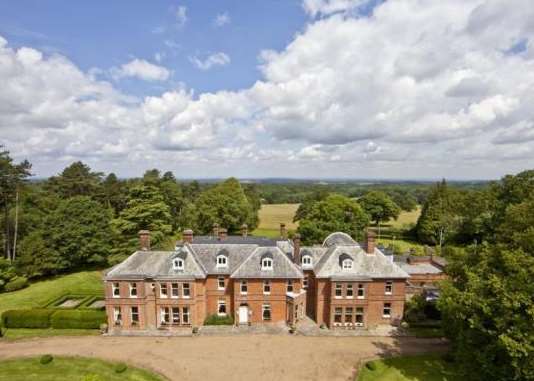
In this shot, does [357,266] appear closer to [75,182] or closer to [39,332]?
[39,332]

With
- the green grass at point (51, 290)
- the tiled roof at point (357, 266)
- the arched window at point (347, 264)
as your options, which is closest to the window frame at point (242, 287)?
the tiled roof at point (357, 266)

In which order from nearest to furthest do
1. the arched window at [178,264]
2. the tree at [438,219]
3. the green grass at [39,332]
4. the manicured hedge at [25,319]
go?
the green grass at [39,332] → the manicured hedge at [25,319] → the arched window at [178,264] → the tree at [438,219]

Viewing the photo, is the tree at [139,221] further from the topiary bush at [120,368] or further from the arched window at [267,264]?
the topiary bush at [120,368]

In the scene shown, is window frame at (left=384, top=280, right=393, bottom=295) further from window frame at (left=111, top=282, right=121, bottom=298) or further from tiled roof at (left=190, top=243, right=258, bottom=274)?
window frame at (left=111, top=282, right=121, bottom=298)

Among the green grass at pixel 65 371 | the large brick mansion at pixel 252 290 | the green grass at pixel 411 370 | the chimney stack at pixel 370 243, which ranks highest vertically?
the chimney stack at pixel 370 243

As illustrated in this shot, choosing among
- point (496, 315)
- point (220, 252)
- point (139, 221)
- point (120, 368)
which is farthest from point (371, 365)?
point (139, 221)
